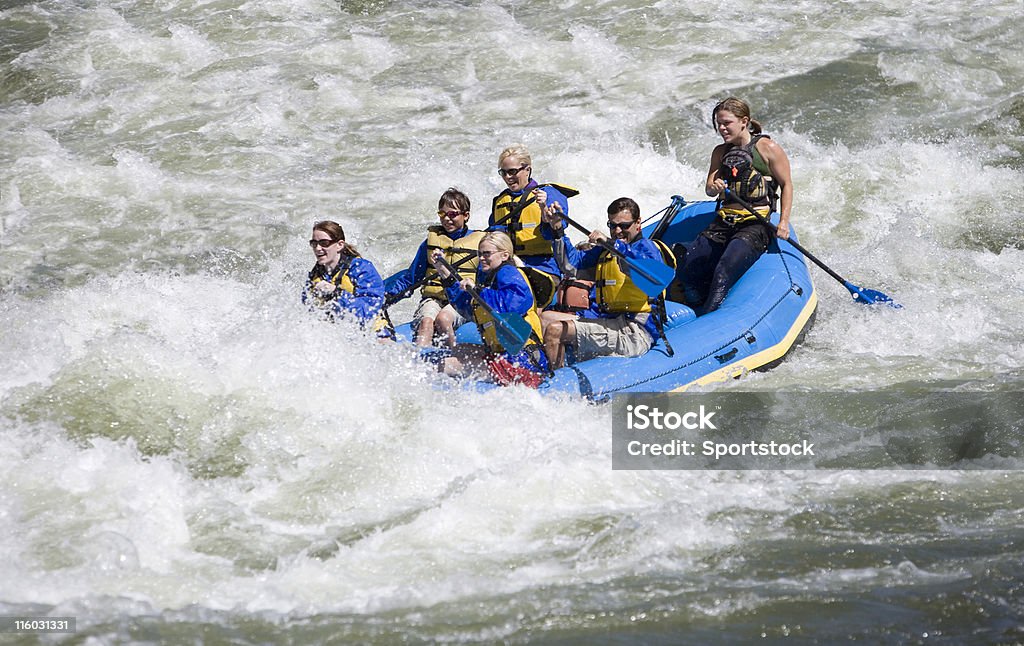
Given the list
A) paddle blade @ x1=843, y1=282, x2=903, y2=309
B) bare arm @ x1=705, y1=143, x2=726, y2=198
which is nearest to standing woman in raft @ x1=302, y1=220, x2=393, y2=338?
Result: bare arm @ x1=705, y1=143, x2=726, y2=198

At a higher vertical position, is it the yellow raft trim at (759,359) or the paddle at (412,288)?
the paddle at (412,288)

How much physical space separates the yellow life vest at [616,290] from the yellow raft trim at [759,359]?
0.49 metres

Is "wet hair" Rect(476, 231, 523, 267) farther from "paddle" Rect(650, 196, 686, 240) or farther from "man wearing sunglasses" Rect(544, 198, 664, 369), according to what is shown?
"paddle" Rect(650, 196, 686, 240)

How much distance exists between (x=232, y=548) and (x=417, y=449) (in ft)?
3.32

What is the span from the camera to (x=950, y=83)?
34.9ft

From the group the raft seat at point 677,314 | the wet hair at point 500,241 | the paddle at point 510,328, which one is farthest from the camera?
the raft seat at point 677,314

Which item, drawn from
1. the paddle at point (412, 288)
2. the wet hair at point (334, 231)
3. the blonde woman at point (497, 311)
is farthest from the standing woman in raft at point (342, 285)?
the blonde woman at point (497, 311)

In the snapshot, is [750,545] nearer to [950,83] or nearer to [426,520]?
[426,520]

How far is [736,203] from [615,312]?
4.22 feet

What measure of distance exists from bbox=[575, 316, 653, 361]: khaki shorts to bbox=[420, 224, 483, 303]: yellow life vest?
0.68 m

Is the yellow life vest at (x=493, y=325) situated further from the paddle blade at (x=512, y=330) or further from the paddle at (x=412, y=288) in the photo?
the paddle at (x=412, y=288)

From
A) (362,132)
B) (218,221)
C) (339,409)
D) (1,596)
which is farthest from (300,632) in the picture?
(362,132)

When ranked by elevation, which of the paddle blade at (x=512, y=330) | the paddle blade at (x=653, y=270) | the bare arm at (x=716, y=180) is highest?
the bare arm at (x=716, y=180)

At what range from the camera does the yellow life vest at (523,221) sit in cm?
617
